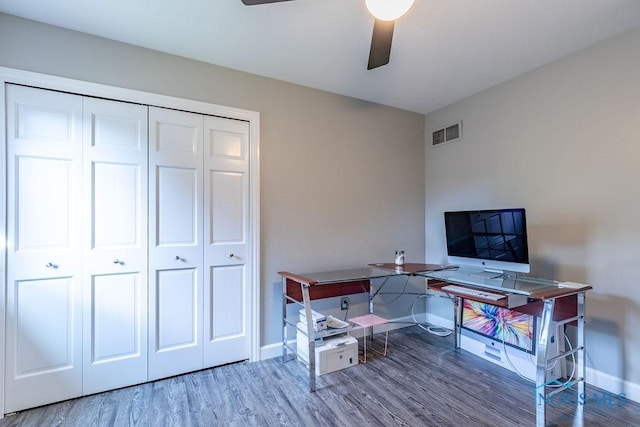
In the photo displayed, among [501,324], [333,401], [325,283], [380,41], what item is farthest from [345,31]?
[501,324]

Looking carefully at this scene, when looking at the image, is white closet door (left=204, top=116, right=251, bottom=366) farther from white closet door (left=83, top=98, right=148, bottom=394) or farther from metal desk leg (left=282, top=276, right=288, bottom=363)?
white closet door (left=83, top=98, right=148, bottom=394)

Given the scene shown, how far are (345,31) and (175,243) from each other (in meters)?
2.03

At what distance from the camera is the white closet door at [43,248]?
193 cm

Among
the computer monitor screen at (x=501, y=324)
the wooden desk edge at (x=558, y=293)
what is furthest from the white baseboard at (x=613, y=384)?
the wooden desk edge at (x=558, y=293)

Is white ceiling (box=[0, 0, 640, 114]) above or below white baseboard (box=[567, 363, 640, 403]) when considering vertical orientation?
above

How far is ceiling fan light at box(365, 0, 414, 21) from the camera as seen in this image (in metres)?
1.33

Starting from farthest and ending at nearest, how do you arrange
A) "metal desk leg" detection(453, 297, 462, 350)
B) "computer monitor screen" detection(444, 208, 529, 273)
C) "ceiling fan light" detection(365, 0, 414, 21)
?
"metal desk leg" detection(453, 297, 462, 350)
"computer monitor screen" detection(444, 208, 529, 273)
"ceiling fan light" detection(365, 0, 414, 21)

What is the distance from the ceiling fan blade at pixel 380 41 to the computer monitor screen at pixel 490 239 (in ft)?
5.02

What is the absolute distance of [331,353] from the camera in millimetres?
2445

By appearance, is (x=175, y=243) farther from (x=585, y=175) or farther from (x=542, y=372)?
(x=585, y=175)

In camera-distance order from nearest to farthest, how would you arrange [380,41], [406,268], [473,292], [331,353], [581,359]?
[380,41]
[581,359]
[473,292]
[331,353]
[406,268]

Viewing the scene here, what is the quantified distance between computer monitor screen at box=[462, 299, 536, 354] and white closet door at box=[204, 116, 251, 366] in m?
2.08

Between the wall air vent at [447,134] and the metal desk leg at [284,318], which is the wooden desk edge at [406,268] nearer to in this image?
the metal desk leg at [284,318]

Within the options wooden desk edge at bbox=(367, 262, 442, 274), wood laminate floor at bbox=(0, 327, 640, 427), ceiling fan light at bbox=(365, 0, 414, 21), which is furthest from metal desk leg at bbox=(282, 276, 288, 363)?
ceiling fan light at bbox=(365, 0, 414, 21)
